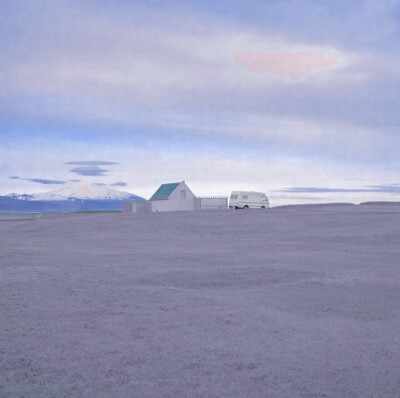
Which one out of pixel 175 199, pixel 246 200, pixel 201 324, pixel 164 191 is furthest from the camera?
pixel 164 191

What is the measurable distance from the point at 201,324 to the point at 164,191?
177ft

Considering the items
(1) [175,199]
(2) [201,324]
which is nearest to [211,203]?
(1) [175,199]

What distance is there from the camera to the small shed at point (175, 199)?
2350 inches

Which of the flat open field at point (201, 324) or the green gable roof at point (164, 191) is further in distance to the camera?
the green gable roof at point (164, 191)

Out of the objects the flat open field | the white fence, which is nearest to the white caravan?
the white fence

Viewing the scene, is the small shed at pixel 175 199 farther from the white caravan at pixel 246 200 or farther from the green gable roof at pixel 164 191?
the white caravan at pixel 246 200

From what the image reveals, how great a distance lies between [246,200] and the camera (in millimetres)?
55281

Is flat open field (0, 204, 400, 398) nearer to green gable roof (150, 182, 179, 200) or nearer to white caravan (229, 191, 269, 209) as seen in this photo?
white caravan (229, 191, 269, 209)

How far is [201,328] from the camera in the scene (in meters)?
8.48

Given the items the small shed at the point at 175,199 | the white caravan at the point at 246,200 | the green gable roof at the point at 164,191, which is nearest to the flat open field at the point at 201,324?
the white caravan at the point at 246,200

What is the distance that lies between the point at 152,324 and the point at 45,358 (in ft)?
6.90

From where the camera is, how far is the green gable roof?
6062 centimetres

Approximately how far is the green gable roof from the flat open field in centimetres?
4079

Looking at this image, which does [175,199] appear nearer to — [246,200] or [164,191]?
[164,191]
